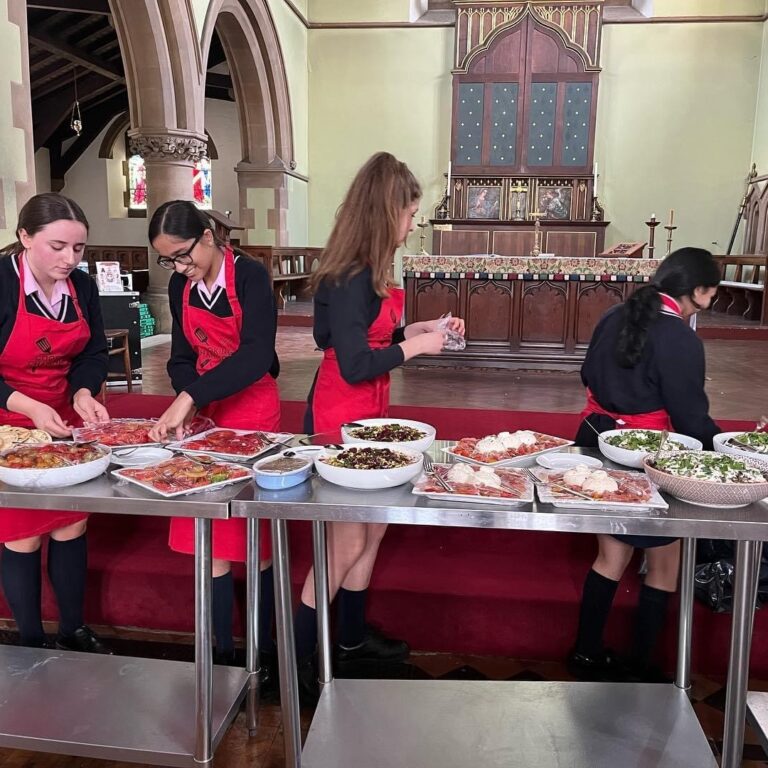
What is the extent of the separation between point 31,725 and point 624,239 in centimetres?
Result: 1343

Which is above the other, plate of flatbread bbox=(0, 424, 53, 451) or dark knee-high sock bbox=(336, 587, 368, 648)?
plate of flatbread bbox=(0, 424, 53, 451)

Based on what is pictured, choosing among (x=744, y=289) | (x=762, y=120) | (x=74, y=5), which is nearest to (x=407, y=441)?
(x=744, y=289)

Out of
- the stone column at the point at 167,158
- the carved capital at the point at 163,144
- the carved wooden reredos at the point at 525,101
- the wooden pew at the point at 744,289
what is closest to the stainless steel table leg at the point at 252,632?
the stone column at the point at 167,158

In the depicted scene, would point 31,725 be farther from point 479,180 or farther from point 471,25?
point 471,25

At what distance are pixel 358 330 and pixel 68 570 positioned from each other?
1235 mm

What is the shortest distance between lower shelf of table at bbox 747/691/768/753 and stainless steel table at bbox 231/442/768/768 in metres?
0.09

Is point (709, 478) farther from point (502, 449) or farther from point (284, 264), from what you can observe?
point (284, 264)

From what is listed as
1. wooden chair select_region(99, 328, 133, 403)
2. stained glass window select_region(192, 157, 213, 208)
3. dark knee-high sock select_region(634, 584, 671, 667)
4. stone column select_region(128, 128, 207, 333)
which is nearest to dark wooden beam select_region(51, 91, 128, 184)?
stained glass window select_region(192, 157, 213, 208)

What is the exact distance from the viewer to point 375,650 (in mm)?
2568

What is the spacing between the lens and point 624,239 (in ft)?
44.8

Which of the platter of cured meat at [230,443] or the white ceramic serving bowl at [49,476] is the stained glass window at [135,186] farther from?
the white ceramic serving bowl at [49,476]

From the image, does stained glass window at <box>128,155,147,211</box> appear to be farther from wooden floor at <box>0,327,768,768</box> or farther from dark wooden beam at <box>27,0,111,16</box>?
wooden floor at <box>0,327,768,768</box>

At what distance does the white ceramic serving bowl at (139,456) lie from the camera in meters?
1.88

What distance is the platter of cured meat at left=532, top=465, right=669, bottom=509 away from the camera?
5.10 feet
